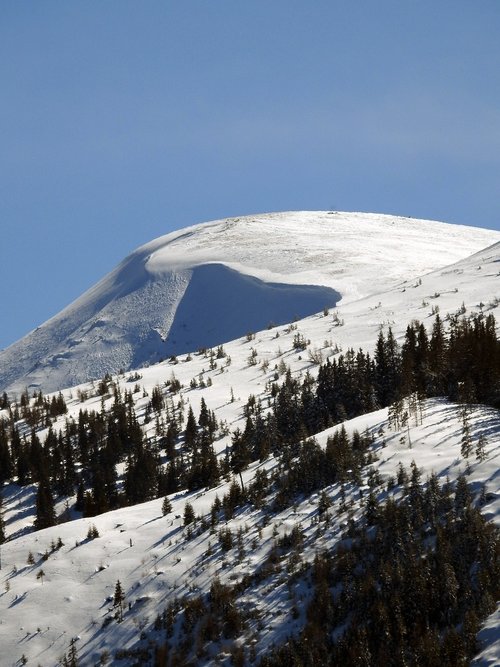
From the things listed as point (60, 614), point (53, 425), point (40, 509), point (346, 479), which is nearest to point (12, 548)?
point (60, 614)

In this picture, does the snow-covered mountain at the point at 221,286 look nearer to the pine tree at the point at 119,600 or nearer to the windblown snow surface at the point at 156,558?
the windblown snow surface at the point at 156,558

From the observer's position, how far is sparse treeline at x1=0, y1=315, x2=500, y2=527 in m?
46.4

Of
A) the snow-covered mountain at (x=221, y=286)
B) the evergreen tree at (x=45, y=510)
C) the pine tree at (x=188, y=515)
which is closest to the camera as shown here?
the pine tree at (x=188, y=515)

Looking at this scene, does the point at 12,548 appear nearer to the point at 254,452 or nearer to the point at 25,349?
the point at 254,452

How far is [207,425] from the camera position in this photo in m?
57.5

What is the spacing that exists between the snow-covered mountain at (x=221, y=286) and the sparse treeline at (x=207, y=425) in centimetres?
6016

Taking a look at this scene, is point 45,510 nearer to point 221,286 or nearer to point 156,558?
point 156,558

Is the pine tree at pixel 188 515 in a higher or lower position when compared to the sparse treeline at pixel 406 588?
higher

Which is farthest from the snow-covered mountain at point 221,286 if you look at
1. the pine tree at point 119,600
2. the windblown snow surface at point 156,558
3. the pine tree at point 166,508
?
the pine tree at point 119,600

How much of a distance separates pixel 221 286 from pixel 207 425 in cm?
9634

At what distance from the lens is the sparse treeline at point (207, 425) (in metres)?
46.4

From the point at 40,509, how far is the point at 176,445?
11199 millimetres

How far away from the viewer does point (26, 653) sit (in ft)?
93.0

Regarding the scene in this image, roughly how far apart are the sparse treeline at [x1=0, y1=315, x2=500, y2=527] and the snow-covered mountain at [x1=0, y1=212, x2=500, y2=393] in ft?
197
